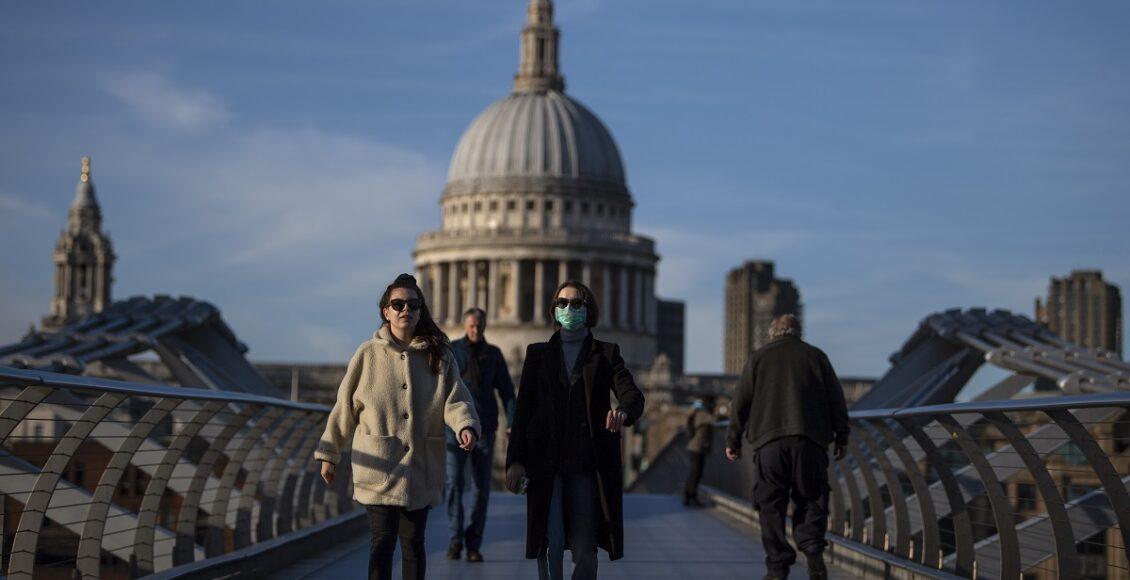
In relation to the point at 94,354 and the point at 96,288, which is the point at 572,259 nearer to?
the point at 96,288

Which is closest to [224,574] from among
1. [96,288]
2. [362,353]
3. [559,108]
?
[362,353]

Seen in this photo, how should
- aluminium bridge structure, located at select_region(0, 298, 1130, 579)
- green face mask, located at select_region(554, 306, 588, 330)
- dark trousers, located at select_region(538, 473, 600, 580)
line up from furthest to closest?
1. green face mask, located at select_region(554, 306, 588, 330)
2. dark trousers, located at select_region(538, 473, 600, 580)
3. aluminium bridge structure, located at select_region(0, 298, 1130, 579)

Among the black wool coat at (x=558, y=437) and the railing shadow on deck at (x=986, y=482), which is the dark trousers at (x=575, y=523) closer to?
the black wool coat at (x=558, y=437)

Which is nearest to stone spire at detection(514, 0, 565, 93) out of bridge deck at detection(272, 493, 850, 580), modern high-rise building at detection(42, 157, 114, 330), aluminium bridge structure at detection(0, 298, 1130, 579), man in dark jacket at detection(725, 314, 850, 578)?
modern high-rise building at detection(42, 157, 114, 330)

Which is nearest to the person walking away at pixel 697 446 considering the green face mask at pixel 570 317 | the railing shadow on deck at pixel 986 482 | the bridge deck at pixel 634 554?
the bridge deck at pixel 634 554

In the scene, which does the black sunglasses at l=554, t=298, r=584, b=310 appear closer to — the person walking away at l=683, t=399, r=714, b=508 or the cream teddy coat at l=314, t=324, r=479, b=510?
the cream teddy coat at l=314, t=324, r=479, b=510

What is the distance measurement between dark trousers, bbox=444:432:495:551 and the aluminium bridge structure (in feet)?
1.09

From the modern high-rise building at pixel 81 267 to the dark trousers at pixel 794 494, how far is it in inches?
5425

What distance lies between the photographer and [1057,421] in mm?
10289

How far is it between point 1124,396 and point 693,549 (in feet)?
32.4

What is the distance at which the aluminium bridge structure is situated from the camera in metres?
10.5

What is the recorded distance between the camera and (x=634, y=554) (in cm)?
1794

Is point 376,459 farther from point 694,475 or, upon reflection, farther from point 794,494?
point 694,475

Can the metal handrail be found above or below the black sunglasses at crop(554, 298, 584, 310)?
below
